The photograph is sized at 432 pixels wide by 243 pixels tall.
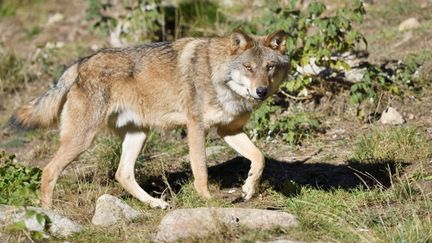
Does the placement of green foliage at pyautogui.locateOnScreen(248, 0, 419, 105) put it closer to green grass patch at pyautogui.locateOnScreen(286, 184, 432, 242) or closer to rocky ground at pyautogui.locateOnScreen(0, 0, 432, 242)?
rocky ground at pyautogui.locateOnScreen(0, 0, 432, 242)

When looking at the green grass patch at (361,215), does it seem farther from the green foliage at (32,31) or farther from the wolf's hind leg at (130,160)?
the green foliage at (32,31)

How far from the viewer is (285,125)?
9047 millimetres

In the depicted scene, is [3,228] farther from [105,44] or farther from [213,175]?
[105,44]

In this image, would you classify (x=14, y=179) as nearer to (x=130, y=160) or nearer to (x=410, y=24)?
(x=130, y=160)

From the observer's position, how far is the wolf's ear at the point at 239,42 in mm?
7172

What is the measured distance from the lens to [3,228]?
5949mm

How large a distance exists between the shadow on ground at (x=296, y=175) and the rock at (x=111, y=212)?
1.37 meters

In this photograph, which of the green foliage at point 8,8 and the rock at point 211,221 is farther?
the green foliage at point 8,8

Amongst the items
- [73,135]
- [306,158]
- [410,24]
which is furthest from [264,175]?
[410,24]

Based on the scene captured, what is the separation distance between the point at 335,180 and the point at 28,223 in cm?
343

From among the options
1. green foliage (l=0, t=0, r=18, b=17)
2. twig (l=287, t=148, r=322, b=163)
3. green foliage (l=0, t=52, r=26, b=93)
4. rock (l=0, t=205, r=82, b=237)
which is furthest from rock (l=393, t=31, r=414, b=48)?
green foliage (l=0, t=0, r=18, b=17)

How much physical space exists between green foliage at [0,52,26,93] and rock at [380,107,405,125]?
6.56 m

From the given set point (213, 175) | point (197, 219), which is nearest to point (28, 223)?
point (197, 219)

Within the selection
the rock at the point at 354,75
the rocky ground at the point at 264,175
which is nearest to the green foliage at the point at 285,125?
the rocky ground at the point at 264,175
